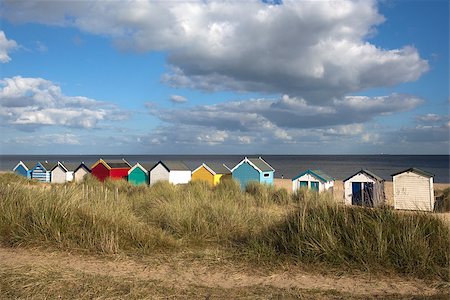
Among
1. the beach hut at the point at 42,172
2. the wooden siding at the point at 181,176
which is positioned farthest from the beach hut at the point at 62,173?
the wooden siding at the point at 181,176

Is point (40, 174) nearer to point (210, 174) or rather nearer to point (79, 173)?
point (79, 173)

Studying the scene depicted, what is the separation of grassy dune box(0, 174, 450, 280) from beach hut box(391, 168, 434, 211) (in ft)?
37.8

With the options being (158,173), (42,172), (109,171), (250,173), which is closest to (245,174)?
(250,173)

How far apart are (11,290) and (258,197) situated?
13.3 meters

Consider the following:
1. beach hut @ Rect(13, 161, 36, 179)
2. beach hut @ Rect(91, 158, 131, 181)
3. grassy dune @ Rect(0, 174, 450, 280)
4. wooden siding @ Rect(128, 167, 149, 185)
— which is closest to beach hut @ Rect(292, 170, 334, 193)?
wooden siding @ Rect(128, 167, 149, 185)

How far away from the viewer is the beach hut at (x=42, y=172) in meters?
34.1

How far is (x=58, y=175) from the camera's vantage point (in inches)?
1316

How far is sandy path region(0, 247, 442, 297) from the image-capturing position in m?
5.43

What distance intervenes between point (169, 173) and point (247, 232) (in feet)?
57.5

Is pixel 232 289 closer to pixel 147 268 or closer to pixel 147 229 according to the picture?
pixel 147 268

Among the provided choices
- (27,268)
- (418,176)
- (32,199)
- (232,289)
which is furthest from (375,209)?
(418,176)

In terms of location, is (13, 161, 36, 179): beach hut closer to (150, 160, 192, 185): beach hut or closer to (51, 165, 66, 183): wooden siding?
(51, 165, 66, 183): wooden siding

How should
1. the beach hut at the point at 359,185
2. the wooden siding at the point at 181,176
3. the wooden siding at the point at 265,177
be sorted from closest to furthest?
the beach hut at the point at 359,185
the wooden siding at the point at 265,177
the wooden siding at the point at 181,176

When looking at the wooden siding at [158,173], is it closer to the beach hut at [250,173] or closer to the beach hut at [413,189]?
the beach hut at [250,173]
